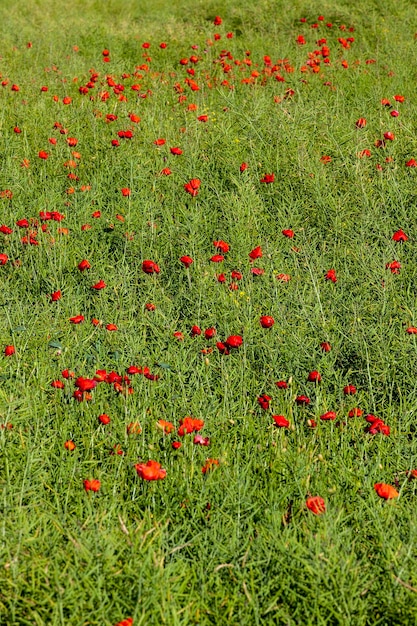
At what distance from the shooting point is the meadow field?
197cm

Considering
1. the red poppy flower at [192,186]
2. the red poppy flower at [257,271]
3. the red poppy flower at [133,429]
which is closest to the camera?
the red poppy flower at [133,429]

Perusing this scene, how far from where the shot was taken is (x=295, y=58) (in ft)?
23.0

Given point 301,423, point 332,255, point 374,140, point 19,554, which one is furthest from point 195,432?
point 374,140

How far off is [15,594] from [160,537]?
14.9 inches

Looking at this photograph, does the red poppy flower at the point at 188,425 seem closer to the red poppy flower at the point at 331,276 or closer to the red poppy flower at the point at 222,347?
the red poppy flower at the point at 222,347

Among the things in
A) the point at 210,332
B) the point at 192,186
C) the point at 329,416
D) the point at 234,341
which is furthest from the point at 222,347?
the point at 192,186

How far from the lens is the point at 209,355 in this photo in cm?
317

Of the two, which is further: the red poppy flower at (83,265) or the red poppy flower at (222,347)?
the red poppy flower at (83,265)

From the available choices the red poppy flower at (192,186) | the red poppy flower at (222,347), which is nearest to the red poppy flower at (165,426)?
the red poppy flower at (222,347)

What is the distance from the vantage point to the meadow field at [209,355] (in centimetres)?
197

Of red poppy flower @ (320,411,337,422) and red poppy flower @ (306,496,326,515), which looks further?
red poppy flower @ (320,411,337,422)

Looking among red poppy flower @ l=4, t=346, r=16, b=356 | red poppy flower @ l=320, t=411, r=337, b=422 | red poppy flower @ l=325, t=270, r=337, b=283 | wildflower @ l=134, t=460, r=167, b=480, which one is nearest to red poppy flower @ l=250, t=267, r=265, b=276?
red poppy flower @ l=325, t=270, r=337, b=283

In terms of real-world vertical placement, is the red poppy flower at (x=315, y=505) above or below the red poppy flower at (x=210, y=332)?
above

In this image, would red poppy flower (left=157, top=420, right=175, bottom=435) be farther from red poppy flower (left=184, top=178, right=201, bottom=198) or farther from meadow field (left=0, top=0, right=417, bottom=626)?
red poppy flower (left=184, top=178, right=201, bottom=198)
